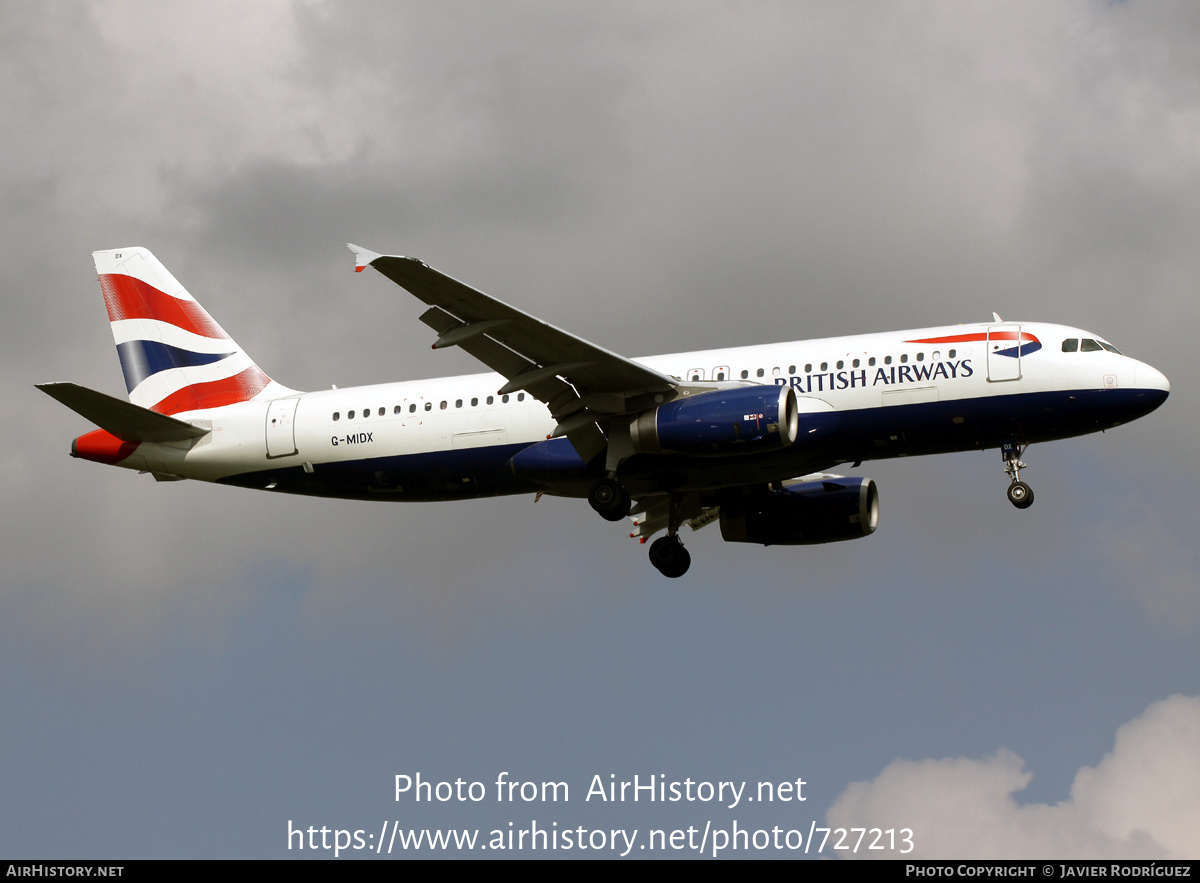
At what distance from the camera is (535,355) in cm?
3512

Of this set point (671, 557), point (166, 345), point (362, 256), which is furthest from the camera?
point (166, 345)

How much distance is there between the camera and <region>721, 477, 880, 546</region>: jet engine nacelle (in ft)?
138

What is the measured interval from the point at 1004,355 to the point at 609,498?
10.3 m

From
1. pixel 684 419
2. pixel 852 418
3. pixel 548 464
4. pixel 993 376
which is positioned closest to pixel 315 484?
pixel 548 464

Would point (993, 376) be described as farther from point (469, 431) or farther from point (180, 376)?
point (180, 376)

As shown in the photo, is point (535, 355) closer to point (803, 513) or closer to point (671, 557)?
point (671, 557)

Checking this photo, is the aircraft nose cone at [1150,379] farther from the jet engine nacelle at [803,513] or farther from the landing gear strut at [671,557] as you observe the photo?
the landing gear strut at [671,557]

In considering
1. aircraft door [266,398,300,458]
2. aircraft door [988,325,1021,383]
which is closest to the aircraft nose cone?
aircraft door [988,325,1021,383]

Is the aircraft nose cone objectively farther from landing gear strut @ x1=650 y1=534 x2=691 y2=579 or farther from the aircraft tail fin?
the aircraft tail fin

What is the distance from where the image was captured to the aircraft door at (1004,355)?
35.3 m

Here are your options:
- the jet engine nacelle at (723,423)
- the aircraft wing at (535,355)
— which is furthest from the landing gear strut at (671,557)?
the jet engine nacelle at (723,423)

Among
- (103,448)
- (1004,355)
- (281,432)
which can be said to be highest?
(1004,355)

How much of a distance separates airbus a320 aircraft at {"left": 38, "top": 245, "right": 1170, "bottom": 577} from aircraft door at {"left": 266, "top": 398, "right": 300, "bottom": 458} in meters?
0.05

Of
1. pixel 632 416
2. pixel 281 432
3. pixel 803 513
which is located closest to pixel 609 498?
pixel 632 416
